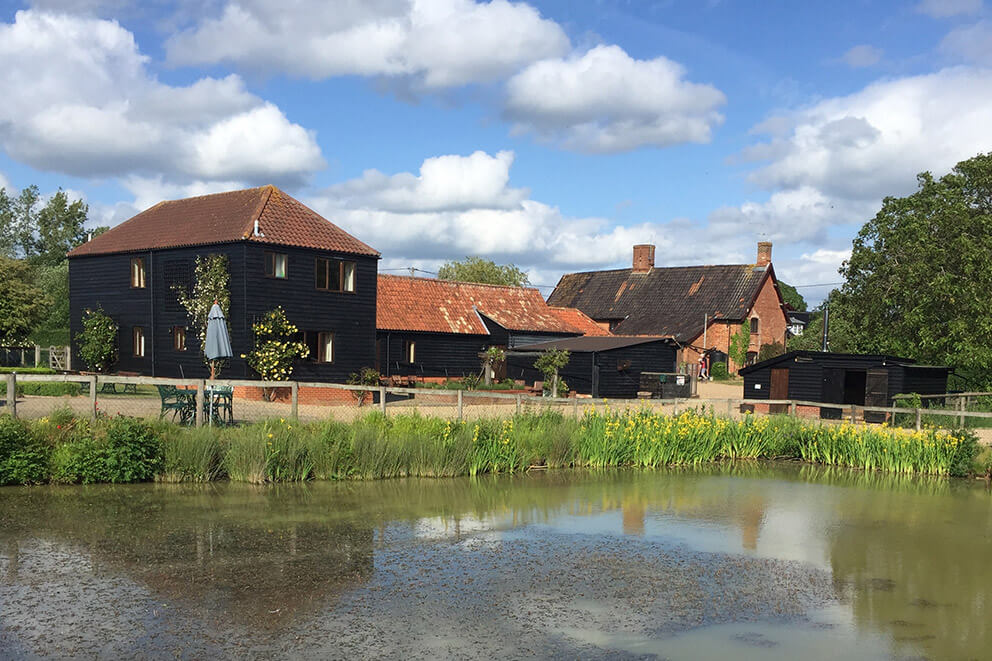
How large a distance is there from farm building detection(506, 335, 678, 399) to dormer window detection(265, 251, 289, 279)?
36.9 ft

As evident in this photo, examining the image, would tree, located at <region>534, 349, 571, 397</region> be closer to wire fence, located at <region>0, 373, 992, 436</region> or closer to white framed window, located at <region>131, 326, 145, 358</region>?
wire fence, located at <region>0, 373, 992, 436</region>

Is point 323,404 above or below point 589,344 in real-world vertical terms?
below

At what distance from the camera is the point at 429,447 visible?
16062mm

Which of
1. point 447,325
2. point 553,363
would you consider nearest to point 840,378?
point 553,363

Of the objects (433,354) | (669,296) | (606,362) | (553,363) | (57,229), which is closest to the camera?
(553,363)

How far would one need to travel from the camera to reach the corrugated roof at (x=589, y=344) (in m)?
35.2

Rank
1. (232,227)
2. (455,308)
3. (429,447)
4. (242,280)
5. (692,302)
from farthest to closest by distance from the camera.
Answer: (692,302)
(455,308)
(232,227)
(242,280)
(429,447)

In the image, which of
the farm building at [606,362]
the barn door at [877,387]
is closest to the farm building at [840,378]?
the barn door at [877,387]

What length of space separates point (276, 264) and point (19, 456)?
17540mm

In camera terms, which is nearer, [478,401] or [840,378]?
[840,378]

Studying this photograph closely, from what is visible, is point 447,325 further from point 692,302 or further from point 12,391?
point 12,391

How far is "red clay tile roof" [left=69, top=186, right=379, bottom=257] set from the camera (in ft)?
100

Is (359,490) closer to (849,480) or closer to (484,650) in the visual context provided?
(484,650)

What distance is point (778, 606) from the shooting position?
28.6 ft
